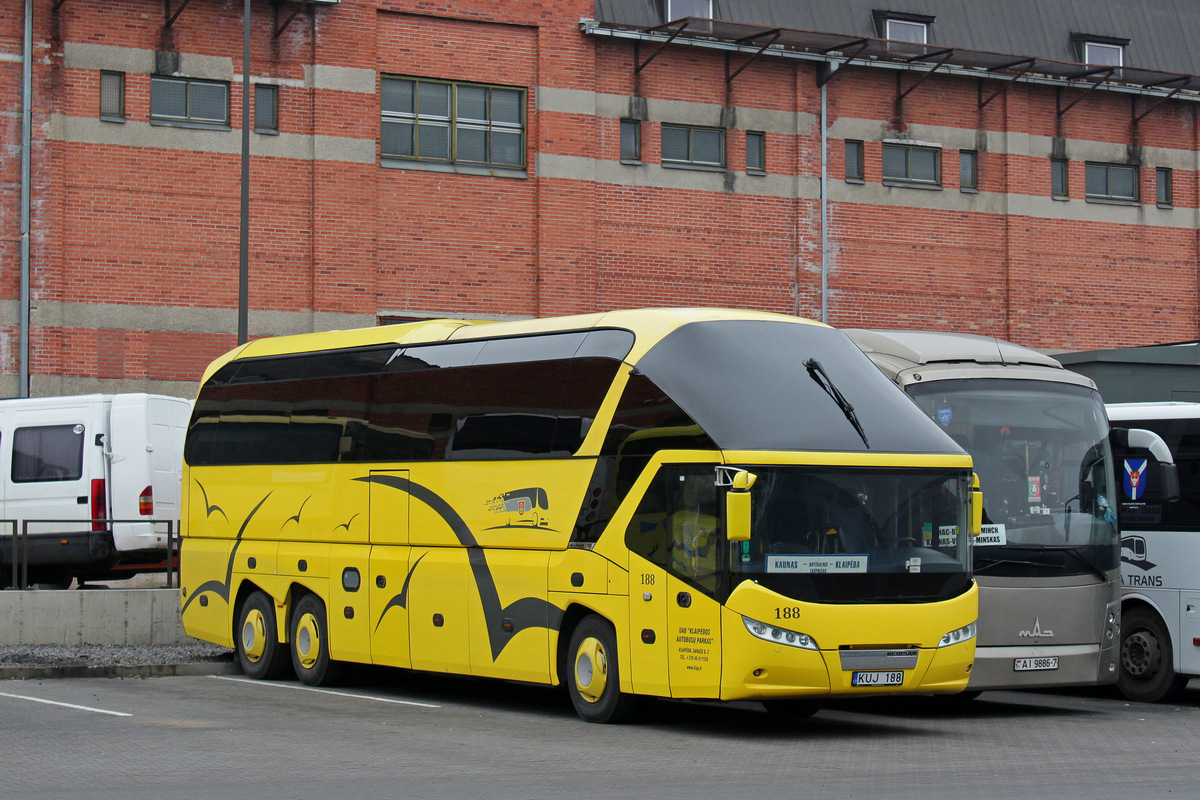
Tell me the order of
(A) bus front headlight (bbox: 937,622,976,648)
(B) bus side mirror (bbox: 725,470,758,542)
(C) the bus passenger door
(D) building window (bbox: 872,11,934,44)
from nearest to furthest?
(B) bus side mirror (bbox: 725,470,758,542), (A) bus front headlight (bbox: 937,622,976,648), (C) the bus passenger door, (D) building window (bbox: 872,11,934,44)

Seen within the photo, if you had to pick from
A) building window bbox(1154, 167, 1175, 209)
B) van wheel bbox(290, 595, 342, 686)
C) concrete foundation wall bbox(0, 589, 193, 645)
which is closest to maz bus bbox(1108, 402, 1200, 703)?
van wheel bbox(290, 595, 342, 686)

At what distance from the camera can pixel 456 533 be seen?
14.0 meters

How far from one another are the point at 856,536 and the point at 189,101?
19812 mm

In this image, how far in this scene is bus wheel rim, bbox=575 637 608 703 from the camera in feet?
41.1

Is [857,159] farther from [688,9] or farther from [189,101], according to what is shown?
[189,101]

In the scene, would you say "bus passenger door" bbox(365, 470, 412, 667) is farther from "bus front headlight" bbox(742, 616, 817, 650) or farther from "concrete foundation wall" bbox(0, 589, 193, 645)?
"concrete foundation wall" bbox(0, 589, 193, 645)

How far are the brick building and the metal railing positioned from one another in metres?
8.14

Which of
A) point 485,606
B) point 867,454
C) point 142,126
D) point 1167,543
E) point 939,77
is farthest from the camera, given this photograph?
point 939,77

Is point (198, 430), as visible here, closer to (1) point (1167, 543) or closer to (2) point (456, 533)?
(2) point (456, 533)

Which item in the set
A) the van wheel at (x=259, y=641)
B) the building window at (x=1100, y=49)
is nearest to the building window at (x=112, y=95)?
the van wheel at (x=259, y=641)

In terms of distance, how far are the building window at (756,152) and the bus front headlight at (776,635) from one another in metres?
22.0

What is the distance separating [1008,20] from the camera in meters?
35.7

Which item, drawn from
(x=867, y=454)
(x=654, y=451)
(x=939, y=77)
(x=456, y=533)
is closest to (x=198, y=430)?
(x=456, y=533)

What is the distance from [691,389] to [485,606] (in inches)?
119
